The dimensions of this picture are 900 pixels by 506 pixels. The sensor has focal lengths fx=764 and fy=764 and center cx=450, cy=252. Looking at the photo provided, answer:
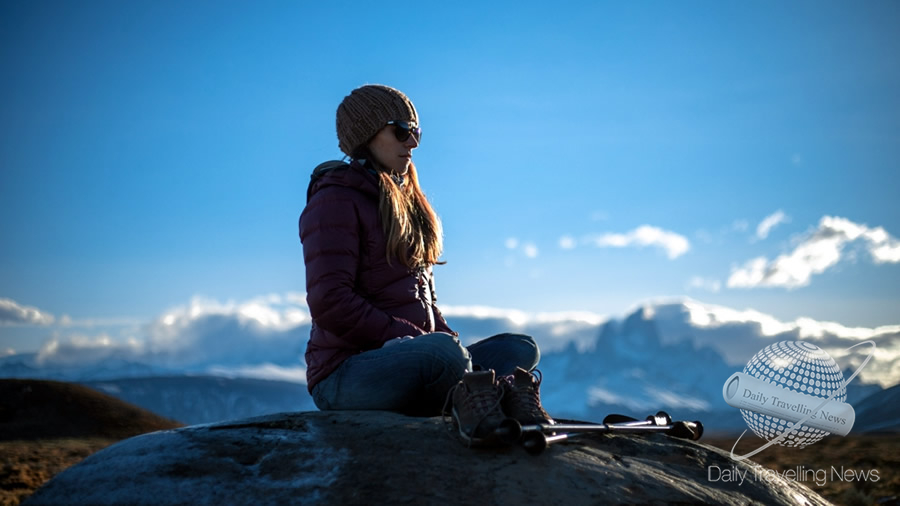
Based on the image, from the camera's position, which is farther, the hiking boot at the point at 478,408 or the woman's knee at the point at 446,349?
the woman's knee at the point at 446,349

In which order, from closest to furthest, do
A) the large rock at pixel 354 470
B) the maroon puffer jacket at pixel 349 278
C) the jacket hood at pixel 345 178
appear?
the large rock at pixel 354 470 → the maroon puffer jacket at pixel 349 278 → the jacket hood at pixel 345 178

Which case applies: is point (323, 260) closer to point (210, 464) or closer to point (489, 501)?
point (210, 464)

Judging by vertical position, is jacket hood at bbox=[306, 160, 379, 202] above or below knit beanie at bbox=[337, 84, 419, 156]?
below

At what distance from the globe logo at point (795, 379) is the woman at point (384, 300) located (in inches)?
70.9

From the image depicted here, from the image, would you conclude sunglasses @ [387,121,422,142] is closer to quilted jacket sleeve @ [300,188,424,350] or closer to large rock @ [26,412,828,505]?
quilted jacket sleeve @ [300,188,424,350]

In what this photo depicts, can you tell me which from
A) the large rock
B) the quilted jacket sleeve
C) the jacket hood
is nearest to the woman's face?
the jacket hood

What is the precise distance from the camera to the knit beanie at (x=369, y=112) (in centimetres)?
599

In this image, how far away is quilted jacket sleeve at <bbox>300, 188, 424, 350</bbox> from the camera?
5.29m

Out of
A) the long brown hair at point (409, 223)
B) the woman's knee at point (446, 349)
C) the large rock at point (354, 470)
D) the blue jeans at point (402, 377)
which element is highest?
the long brown hair at point (409, 223)

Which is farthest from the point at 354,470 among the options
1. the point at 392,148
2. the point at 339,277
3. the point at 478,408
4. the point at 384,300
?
the point at 392,148

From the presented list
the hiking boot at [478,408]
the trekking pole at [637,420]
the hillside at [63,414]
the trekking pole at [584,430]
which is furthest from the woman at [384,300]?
the hillside at [63,414]

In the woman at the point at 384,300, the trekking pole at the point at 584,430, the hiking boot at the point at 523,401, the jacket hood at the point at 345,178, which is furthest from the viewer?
the jacket hood at the point at 345,178

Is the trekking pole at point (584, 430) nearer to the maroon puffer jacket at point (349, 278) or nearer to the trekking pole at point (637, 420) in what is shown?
the trekking pole at point (637, 420)

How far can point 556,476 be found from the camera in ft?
14.8
